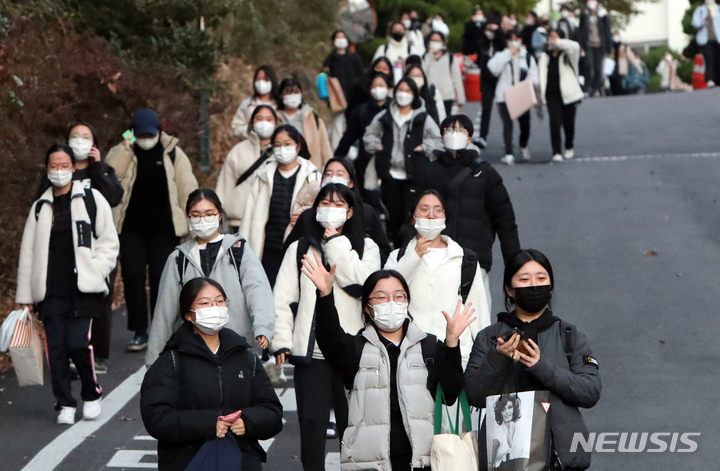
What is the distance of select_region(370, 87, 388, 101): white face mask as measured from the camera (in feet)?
44.3

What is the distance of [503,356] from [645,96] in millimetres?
23337

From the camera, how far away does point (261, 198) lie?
32.5 feet

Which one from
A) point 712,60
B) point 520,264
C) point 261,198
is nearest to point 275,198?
point 261,198

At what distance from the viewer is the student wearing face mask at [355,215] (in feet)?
26.1

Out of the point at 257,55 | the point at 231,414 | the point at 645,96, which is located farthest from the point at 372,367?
the point at 645,96

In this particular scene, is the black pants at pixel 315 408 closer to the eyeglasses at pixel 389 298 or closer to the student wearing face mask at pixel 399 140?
the eyeglasses at pixel 389 298

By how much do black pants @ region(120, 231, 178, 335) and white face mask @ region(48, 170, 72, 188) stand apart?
75.7 inches

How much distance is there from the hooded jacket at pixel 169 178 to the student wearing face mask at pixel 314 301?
3296 millimetres

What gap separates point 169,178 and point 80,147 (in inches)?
49.5

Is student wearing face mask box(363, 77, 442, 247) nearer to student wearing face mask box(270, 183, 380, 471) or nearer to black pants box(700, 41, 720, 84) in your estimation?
student wearing face mask box(270, 183, 380, 471)

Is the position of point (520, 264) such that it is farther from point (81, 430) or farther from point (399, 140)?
point (399, 140)

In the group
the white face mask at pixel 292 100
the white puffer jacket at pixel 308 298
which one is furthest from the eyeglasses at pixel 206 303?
the white face mask at pixel 292 100

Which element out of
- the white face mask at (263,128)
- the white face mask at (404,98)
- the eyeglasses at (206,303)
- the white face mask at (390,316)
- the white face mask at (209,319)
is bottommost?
the white face mask at (390,316)

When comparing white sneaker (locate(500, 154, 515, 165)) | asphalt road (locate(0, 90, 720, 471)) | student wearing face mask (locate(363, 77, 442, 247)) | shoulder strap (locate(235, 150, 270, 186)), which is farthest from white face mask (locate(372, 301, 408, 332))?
white sneaker (locate(500, 154, 515, 165))
